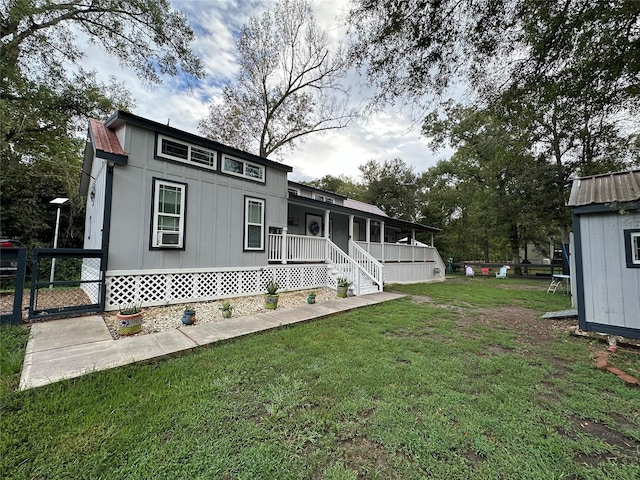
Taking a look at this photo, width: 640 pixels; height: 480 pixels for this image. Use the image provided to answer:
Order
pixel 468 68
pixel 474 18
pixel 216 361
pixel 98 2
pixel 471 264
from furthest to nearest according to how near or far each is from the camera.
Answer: pixel 471 264 < pixel 98 2 < pixel 468 68 < pixel 474 18 < pixel 216 361

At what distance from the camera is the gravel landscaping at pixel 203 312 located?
4.70 metres

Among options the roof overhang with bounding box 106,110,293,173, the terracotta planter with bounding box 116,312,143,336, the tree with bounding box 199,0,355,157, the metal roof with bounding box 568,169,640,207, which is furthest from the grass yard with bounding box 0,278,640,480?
the tree with bounding box 199,0,355,157

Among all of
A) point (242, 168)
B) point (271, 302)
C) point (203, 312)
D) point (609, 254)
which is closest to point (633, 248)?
point (609, 254)

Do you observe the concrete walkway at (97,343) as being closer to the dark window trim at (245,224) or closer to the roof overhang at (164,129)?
the dark window trim at (245,224)

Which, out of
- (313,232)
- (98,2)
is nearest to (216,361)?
(313,232)

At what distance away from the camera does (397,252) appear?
13242mm

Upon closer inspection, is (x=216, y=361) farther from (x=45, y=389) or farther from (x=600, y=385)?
(x=600, y=385)

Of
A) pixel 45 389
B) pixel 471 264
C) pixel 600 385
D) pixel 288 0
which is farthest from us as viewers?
pixel 471 264

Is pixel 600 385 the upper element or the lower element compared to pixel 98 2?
lower

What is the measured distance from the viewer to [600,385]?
2.85m

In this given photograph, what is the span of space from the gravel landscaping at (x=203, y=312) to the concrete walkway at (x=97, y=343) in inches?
11.0

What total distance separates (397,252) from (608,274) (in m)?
8.89

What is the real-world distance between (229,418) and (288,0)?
694 inches

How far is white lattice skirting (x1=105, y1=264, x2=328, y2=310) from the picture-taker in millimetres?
5629
